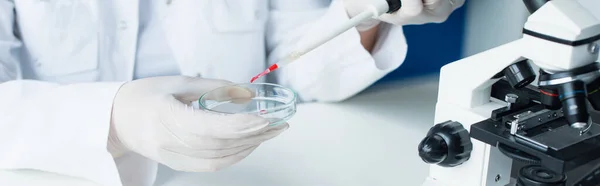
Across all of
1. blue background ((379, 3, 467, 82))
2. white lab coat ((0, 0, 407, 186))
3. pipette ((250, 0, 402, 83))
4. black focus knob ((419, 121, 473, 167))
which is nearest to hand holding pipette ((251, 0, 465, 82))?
pipette ((250, 0, 402, 83))

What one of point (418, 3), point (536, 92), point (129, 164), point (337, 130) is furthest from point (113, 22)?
point (536, 92)

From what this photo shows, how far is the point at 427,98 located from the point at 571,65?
32.1 inches

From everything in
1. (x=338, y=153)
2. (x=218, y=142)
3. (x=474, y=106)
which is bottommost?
(x=338, y=153)

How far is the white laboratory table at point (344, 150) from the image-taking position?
3.43 feet

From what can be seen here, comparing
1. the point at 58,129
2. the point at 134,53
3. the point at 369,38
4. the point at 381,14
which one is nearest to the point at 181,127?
the point at 58,129

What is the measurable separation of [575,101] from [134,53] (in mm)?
951

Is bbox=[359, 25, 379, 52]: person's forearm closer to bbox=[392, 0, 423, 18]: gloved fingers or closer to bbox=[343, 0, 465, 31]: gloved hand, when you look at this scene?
bbox=[343, 0, 465, 31]: gloved hand

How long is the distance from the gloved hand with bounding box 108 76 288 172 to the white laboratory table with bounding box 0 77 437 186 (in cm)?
9

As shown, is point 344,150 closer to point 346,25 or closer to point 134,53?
point 346,25

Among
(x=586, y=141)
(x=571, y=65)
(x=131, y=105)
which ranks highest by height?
(x=571, y=65)

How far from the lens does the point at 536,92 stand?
0.84m

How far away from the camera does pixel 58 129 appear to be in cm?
102

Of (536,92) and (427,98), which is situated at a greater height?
(536,92)

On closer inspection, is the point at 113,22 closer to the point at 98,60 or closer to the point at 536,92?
the point at 98,60
